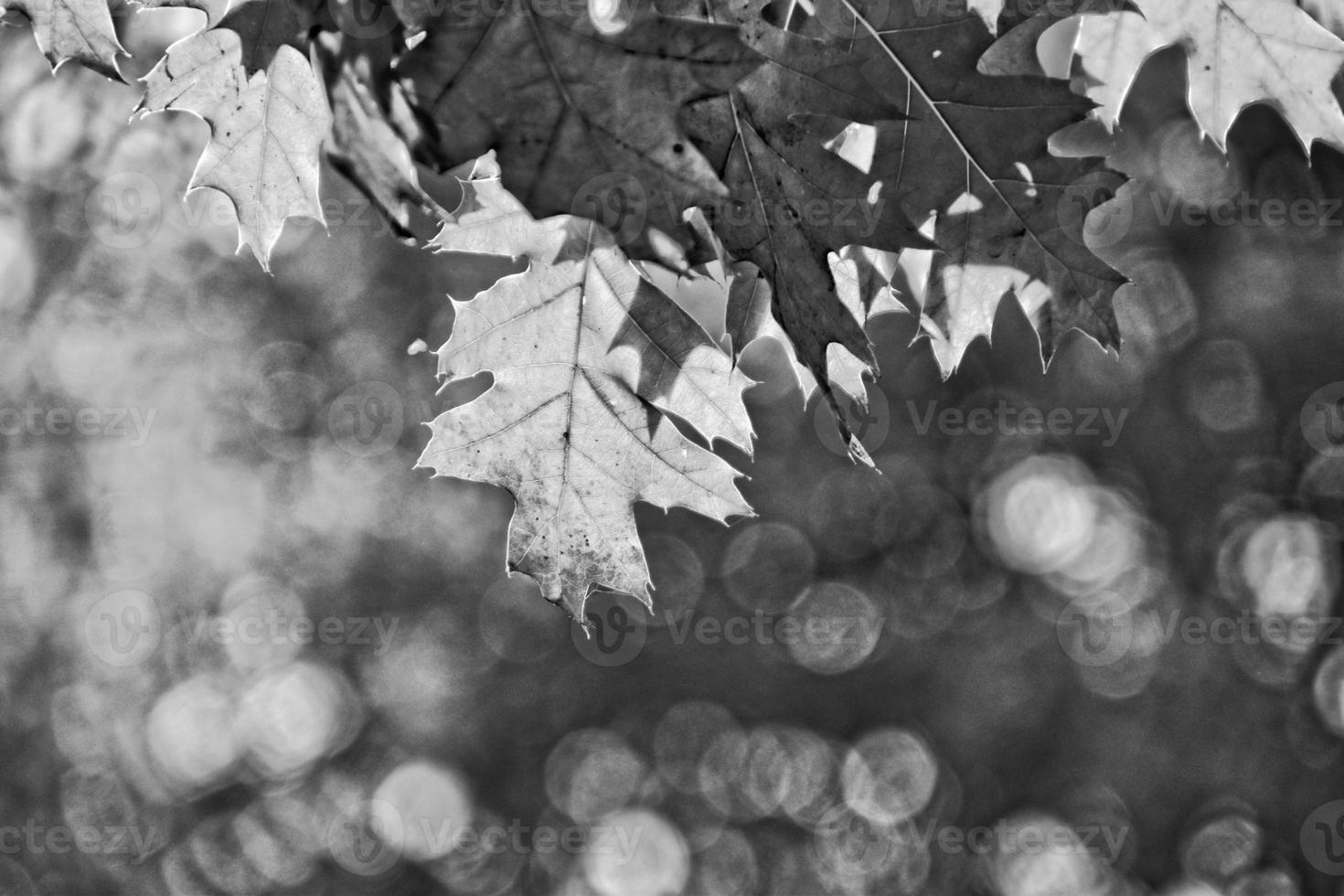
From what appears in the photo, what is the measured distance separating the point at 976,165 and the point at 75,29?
1.03 m

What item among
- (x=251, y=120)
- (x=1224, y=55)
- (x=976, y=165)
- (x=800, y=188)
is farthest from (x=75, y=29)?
(x=1224, y=55)

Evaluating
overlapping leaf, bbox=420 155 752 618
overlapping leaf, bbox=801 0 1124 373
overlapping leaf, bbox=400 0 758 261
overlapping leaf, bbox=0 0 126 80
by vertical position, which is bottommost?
overlapping leaf, bbox=420 155 752 618

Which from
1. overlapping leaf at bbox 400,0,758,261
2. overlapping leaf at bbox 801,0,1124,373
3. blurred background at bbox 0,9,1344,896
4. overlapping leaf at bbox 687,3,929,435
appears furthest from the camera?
blurred background at bbox 0,9,1344,896

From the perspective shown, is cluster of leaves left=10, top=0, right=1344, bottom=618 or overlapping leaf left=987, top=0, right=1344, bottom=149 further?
overlapping leaf left=987, top=0, right=1344, bottom=149

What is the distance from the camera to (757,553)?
38.5 ft

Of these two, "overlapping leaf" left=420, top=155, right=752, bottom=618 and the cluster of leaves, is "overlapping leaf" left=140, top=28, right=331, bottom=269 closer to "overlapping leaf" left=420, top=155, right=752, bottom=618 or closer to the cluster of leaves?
the cluster of leaves

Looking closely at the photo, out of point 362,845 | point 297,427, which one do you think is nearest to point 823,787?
point 362,845

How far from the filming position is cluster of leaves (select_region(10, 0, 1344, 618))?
957mm

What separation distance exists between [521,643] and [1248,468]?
757cm

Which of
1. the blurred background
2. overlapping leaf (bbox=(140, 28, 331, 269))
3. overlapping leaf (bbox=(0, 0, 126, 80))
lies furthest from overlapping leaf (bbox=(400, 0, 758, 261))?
the blurred background

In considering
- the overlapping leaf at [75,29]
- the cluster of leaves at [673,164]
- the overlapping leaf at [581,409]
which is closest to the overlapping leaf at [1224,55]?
the cluster of leaves at [673,164]

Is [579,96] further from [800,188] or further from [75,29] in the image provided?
[75,29]

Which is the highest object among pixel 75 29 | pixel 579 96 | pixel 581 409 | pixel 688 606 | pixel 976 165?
pixel 579 96

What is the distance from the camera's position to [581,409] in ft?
4.78
